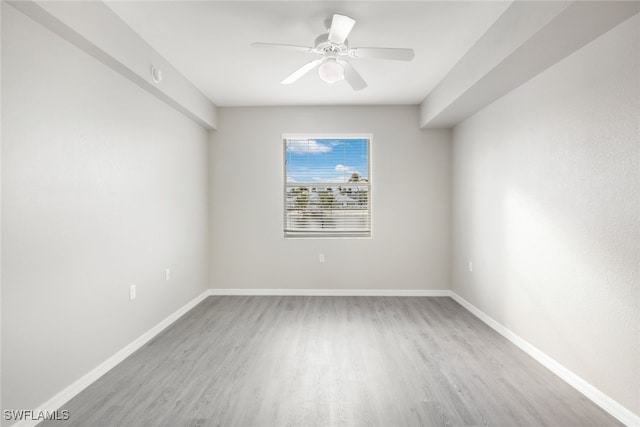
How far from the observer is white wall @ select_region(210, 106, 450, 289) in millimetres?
4668

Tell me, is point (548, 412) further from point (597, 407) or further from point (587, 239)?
point (587, 239)

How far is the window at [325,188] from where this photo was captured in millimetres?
4789

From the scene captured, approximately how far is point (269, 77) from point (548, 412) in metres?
3.58

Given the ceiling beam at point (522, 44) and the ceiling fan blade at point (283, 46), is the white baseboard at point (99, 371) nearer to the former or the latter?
the ceiling fan blade at point (283, 46)

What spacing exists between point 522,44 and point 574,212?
1.17 m

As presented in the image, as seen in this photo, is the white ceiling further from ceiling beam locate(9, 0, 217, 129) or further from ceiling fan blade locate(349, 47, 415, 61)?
ceiling fan blade locate(349, 47, 415, 61)

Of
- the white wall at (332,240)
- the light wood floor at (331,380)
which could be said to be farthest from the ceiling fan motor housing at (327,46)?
the light wood floor at (331,380)

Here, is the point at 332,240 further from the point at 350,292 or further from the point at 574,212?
the point at 574,212

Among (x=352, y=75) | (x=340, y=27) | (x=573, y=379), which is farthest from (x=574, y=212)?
(x=340, y=27)

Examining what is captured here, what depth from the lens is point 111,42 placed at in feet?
7.80

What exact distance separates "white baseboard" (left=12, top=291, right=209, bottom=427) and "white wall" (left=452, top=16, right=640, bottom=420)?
3.29 meters

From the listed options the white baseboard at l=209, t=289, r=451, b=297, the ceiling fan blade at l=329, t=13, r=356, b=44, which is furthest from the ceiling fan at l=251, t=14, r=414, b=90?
the white baseboard at l=209, t=289, r=451, b=297

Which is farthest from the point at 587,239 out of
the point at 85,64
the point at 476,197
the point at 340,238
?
the point at 85,64

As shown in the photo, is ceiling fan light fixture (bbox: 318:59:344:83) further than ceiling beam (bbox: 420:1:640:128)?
Yes
